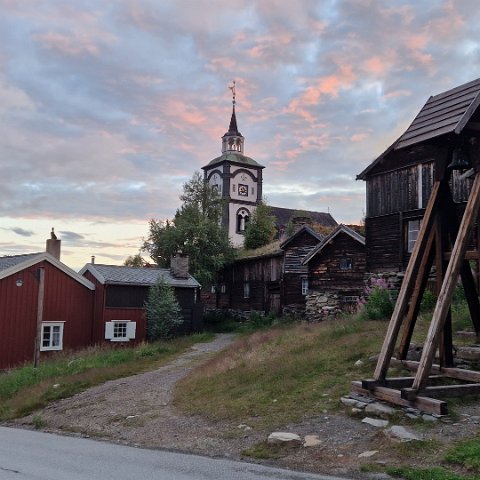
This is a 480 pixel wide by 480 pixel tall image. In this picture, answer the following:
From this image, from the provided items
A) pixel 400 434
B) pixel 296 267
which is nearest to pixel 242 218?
pixel 296 267

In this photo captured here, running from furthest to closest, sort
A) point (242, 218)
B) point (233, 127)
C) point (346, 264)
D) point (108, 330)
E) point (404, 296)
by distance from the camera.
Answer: point (233, 127), point (242, 218), point (346, 264), point (108, 330), point (404, 296)

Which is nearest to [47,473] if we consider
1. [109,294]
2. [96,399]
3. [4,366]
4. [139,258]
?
[96,399]

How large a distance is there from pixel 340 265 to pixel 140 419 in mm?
22075

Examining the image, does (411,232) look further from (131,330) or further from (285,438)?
(285,438)

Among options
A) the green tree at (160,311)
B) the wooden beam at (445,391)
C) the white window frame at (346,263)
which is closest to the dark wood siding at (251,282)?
the white window frame at (346,263)

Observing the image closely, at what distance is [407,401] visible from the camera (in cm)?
896

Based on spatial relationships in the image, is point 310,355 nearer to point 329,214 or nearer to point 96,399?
point 96,399

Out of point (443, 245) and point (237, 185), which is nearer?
point (443, 245)

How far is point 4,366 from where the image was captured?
26641 mm

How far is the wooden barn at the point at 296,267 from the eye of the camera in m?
37.8

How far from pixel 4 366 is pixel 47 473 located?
2075cm

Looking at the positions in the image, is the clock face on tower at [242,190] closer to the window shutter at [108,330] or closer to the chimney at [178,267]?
the chimney at [178,267]

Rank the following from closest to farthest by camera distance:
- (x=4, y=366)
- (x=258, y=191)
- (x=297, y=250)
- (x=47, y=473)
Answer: (x=47, y=473)
(x=4, y=366)
(x=297, y=250)
(x=258, y=191)

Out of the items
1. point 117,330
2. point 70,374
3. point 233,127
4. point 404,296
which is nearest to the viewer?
point 404,296
